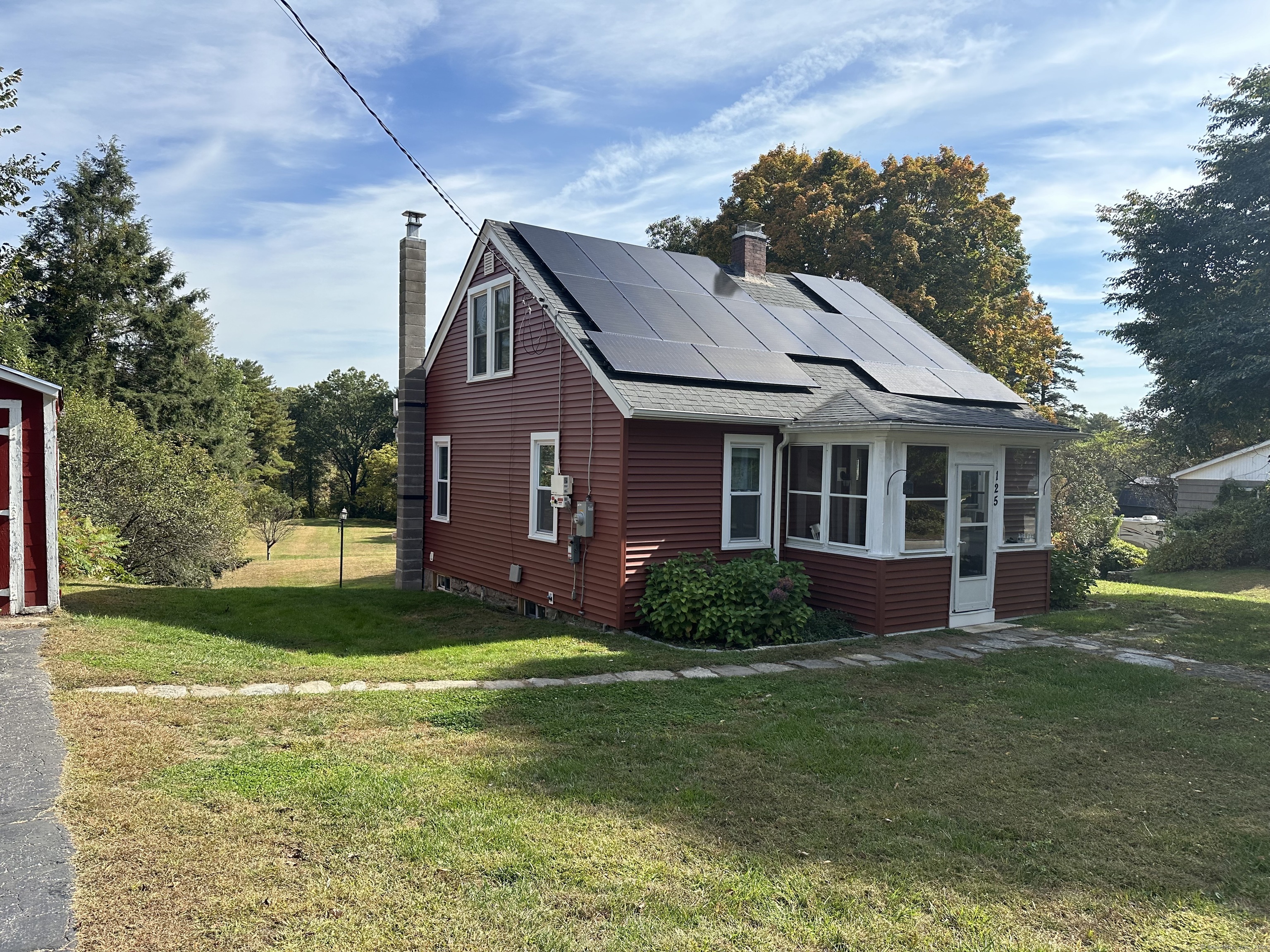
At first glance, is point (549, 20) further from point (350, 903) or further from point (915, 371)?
point (350, 903)

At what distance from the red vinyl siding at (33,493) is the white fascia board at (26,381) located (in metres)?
0.08

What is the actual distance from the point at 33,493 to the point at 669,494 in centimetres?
726

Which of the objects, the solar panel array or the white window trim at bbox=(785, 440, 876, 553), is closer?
the white window trim at bbox=(785, 440, 876, 553)

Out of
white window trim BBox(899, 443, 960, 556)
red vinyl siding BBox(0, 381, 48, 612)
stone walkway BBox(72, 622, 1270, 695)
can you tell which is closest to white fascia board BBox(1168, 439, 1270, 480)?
stone walkway BBox(72, 622, 1270, 695)

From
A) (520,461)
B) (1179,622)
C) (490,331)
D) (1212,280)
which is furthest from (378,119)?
(1212,280)

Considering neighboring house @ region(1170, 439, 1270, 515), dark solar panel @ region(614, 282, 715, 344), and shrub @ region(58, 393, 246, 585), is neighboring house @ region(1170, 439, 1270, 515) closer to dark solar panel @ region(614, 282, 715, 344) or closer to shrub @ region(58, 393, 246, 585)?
dark solar panel @ region(614, 282, 715, 344)

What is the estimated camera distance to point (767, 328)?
12.5 metres

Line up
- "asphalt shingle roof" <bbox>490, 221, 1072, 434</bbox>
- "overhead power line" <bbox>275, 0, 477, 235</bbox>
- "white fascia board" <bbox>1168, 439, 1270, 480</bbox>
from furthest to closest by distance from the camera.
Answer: "white fascia board" <bbox>1168, 439, 1270, 480</bbox>, "asphalt shingle roof" <bbox>490, 221, 1072, 434</bbox>, "overhead power line" <bbox>275, 0, 477, 235</bbox>

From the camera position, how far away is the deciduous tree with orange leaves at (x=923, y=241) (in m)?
22.1

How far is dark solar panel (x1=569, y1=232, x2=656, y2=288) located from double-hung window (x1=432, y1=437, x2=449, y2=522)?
4394mm

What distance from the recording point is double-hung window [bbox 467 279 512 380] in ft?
41.0

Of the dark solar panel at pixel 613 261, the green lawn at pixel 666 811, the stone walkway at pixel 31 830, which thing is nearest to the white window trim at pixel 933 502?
the green lawn at pixel 666 811

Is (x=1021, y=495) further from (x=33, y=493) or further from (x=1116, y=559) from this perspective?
(x=33, y=493)

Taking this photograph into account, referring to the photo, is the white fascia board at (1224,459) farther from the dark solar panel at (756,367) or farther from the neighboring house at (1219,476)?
the dark solar panel at (756,367)
